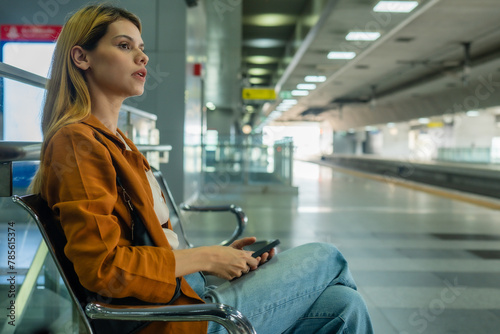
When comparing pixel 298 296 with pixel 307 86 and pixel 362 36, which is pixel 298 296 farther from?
pixel 307 86

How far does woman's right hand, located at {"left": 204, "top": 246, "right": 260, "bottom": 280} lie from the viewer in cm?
127

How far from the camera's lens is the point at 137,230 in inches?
47.4

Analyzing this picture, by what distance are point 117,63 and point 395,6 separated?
8701 millimetres

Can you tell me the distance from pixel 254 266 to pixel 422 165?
970 inches

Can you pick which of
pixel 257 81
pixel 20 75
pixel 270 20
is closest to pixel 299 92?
pixel 257 81

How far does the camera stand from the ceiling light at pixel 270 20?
14531mm

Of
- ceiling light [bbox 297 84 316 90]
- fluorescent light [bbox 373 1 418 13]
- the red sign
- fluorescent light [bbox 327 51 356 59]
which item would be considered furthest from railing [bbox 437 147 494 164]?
the red sign

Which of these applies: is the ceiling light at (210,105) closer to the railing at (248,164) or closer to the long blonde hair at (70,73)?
the railing at (248,164)

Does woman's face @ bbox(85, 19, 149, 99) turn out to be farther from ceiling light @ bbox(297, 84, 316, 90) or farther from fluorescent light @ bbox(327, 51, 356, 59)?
ceiling light @ bbox(297, 84, 316, 90)

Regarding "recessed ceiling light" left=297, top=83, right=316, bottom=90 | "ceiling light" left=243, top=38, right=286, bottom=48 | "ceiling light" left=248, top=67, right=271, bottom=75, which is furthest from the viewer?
"ceiling light" left=248, top=67, right=271, bottom=75

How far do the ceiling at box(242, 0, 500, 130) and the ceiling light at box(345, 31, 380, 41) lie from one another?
176 mm

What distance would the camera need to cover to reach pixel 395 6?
29.3ft

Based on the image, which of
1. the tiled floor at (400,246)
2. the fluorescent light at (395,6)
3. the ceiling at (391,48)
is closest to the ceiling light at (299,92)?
the ceiling at (391,48)

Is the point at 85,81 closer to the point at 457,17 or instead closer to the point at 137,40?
the point at 137,40
